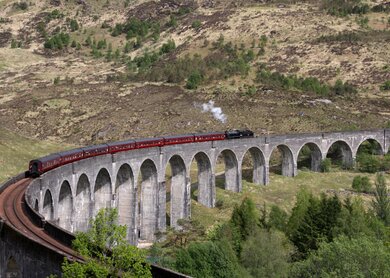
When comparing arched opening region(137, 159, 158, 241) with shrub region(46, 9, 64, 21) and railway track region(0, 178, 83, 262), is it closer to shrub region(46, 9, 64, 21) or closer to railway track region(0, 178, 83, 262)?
railway track region(0, 178, 83, 262)

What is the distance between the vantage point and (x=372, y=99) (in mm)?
106250

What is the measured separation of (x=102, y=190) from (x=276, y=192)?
27252 mm

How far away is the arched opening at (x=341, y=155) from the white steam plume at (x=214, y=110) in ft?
64.1

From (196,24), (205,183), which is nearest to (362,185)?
(205,183)

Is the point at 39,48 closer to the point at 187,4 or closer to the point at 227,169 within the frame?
the point at 187,4

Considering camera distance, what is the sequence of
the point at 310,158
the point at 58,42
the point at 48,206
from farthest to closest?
the point at 58,42 → the point at 310,158 → the point at 48,206

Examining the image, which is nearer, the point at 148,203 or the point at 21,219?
the point at 21,219

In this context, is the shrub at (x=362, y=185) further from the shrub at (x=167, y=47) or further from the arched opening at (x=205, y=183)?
the shrub at (x=167, y=47)

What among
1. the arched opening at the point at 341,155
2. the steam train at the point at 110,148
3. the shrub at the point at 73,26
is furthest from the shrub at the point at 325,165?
the shrub at the point at 73,26

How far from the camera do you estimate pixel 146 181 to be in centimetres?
5756

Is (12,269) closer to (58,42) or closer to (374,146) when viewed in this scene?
(374,146)

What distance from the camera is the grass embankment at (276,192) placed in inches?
2466

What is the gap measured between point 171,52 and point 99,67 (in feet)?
60.6

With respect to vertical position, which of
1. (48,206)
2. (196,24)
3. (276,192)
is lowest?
(276,192)
